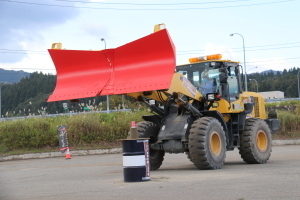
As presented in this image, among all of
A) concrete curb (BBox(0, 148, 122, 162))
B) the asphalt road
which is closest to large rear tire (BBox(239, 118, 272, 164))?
the asphalt road

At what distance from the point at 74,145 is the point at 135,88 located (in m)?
14.3

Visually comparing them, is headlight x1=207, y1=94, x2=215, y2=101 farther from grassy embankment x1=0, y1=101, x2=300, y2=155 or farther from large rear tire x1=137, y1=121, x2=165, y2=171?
grassy embankment x1=0, y1=101, x2=300, y2=155

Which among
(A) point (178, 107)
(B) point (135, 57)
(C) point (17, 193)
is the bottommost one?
(C) point (17, 193)

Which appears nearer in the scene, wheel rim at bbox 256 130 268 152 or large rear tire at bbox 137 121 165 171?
large rear tire at bbox 137 121 165 171

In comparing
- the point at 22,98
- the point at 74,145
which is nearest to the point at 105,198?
the point at 74,145

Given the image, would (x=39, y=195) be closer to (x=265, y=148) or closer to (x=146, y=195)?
(x=146, y=195)

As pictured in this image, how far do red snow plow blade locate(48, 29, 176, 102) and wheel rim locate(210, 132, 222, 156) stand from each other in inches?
106

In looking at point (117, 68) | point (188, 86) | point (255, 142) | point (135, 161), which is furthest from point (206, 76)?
point (135, 161)

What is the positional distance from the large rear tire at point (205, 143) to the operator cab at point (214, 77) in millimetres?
1568

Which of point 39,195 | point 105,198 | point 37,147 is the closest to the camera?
point 105,198

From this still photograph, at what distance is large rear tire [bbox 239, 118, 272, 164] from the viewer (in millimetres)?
15375

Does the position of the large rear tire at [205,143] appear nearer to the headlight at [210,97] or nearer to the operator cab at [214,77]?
the headlight at [210,97]

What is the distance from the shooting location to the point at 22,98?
7375cm

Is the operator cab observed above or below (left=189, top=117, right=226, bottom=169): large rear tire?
above
